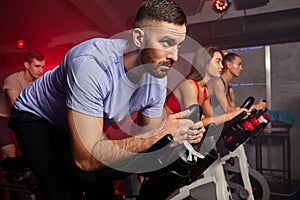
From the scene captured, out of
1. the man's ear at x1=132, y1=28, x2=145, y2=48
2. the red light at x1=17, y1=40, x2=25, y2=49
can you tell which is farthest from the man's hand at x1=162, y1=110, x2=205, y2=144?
the red light at x1=17, y1=40, x2=25, y2=49

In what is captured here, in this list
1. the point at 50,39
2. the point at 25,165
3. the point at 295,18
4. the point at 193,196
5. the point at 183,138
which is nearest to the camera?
the point at 183,138

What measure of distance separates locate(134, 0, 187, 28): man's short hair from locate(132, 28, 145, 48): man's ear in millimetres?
44

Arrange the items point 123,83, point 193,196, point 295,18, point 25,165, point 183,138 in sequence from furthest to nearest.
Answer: point 295,18 → point 193,196 → point 25,165 → point 123,83 → point 183,138

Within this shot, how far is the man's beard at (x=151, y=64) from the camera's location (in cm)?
114

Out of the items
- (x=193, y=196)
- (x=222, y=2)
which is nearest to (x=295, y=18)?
(x=222, y=2)

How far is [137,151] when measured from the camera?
0.84m

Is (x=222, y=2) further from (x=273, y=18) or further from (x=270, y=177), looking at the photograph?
(x=270, y=177)

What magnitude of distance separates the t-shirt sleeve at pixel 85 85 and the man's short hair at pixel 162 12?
0.88ft

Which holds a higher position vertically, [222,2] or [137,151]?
[222,2]

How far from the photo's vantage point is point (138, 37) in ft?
3.75

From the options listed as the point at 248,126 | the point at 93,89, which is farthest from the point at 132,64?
the point at 248,126

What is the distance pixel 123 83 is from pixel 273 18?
7.89 ft

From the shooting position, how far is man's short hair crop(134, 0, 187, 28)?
3.55ft

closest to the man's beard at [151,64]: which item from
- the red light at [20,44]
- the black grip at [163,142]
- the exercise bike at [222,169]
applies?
the black grip at [163,142]
